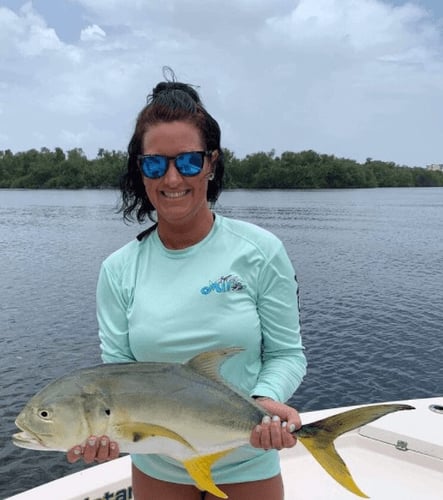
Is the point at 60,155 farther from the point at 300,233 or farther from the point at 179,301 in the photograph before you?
the point at 179,301

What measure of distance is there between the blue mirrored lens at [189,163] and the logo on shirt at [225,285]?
0.44m

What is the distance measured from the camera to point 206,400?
230 centimetres

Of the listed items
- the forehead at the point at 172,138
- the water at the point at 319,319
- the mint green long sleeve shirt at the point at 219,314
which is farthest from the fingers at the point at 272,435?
the water at the point at 319,319

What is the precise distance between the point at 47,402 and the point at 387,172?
417 feet

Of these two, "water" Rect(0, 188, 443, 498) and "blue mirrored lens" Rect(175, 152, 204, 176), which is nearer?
"blue mirrored lens" Rect(175, 152, 204, 176)

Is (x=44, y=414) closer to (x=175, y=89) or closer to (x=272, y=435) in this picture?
(x=272, y=435)

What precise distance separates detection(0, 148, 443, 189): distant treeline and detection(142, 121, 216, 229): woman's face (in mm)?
96110

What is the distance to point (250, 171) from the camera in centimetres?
10700

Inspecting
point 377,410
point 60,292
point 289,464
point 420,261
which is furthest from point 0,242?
point 377,410

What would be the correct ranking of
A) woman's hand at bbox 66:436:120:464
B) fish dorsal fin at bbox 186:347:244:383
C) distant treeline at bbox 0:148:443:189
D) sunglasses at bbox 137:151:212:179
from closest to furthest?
woman's hand at bbox 66:436:120:464 < fish dorsal fin at bbox 186:347:244:383 < sunglasses at bbox 137:151:212:179 < distant treeline at bbox 0:148:443:189

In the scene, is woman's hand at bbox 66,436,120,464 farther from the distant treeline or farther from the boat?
the distant treeline

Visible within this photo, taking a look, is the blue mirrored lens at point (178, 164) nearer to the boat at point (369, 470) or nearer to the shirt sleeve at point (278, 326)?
the shirt sleeve at point (278, 326)

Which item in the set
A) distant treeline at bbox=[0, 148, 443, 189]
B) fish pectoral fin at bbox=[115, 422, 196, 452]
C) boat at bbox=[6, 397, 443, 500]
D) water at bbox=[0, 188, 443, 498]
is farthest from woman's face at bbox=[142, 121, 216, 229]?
distant treeline at bbox=[0, 148, 443, 189]

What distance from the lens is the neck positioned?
2.42 metres
